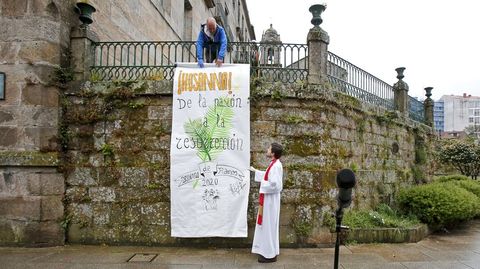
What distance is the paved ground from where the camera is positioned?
560 centimetres

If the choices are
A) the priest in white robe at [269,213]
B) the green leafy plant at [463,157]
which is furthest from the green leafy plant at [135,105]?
the green leafy plant at [463,157]

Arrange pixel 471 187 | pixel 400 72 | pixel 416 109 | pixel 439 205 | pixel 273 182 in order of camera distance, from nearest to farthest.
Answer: pixel 273 182
pixel 439 205
pixel 471 187
pixel 400 72
pixel 416 109

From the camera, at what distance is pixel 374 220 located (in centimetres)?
→ 749

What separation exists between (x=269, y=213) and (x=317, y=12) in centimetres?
396

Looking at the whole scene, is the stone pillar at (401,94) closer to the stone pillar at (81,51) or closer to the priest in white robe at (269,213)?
the priest in white robe at (269,213)

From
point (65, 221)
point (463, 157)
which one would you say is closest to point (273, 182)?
point (65, 221)

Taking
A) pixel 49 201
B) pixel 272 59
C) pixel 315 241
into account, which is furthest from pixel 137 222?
pixel 272 59

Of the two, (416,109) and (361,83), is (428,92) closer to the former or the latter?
(416,109)

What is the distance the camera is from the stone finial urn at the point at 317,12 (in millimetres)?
7152

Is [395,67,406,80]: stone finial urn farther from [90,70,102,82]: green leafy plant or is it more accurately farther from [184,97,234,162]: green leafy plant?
[90,70,102,82]: green leafy plant

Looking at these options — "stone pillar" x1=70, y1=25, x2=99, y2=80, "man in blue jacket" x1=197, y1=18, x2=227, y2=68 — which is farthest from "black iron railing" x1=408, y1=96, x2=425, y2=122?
"stone pillar" x1=70, y1=25, x2=99, y2=80

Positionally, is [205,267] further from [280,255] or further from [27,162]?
[27,162]

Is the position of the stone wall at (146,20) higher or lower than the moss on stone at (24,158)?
higher

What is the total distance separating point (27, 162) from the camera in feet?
21.6
